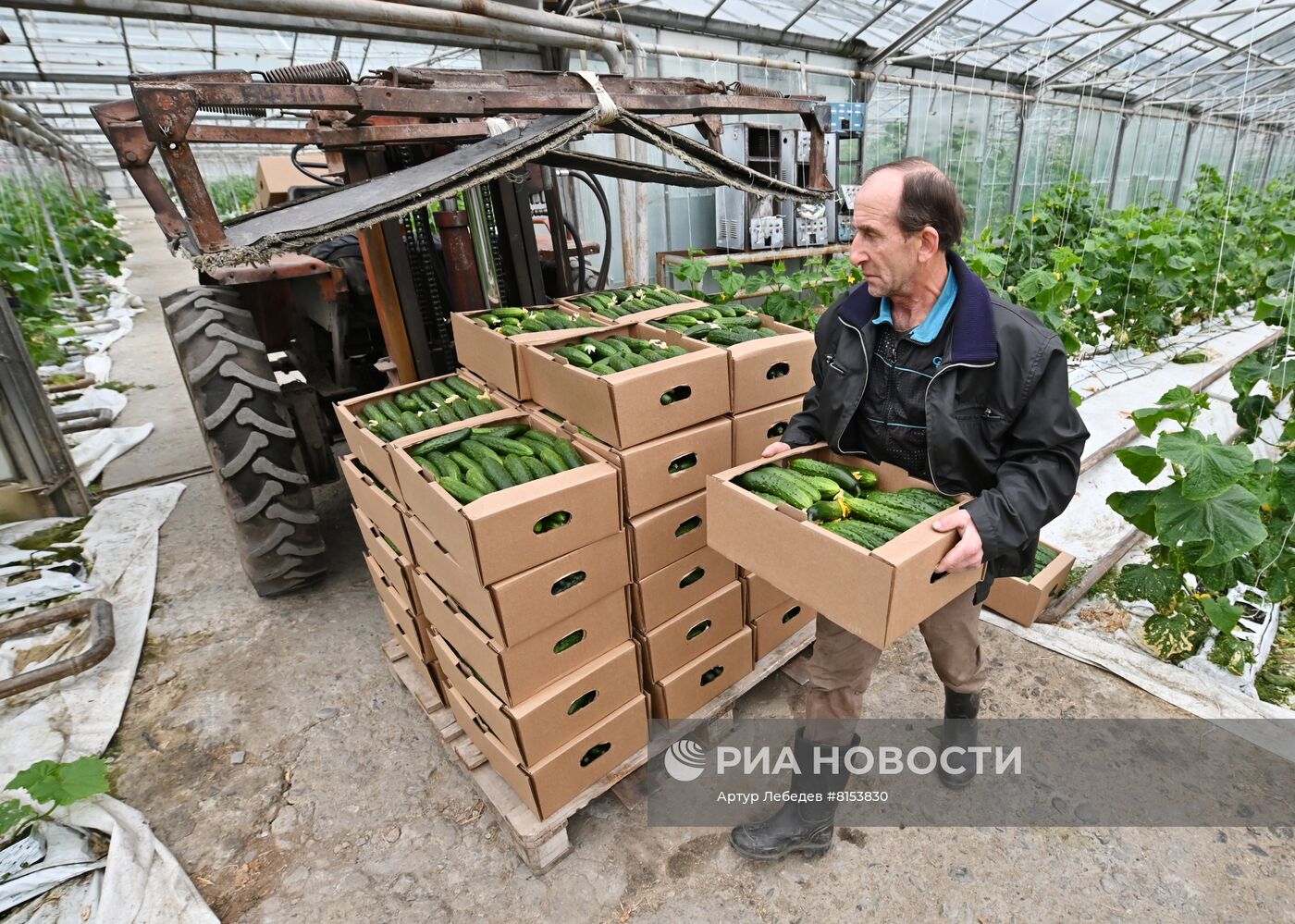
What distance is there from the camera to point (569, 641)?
233cm

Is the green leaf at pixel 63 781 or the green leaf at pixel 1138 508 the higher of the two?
the green leaf at pixel 1138 508

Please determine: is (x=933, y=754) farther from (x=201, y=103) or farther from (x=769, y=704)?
(x=201, y=103)

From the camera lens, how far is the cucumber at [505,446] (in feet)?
7.83

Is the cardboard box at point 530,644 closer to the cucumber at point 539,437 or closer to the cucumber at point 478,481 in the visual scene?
the cucumber at point 478,481

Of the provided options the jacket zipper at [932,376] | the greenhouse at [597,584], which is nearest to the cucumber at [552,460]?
the greenhouse at [597,584]

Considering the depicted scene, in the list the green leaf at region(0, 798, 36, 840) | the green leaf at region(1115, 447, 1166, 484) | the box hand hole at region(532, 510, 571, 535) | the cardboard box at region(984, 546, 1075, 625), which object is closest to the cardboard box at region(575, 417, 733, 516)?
the box hand hole at region(532, 510, 571, 535)

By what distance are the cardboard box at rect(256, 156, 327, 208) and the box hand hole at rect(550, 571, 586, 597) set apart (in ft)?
19.3

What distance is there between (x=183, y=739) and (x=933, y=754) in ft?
11.2

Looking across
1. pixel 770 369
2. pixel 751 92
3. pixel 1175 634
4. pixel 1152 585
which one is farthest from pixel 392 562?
pixel 1175 634

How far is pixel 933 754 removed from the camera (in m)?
2.75

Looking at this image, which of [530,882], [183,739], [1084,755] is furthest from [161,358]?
[1084,755]

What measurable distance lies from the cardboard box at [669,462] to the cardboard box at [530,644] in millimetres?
389

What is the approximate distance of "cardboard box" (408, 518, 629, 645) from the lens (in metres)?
2.03

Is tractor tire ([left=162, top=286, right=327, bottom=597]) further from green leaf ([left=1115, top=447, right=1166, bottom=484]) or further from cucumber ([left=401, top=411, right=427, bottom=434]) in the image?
green leaf ([left=1115, top=447, right=1166, bottom=484])
